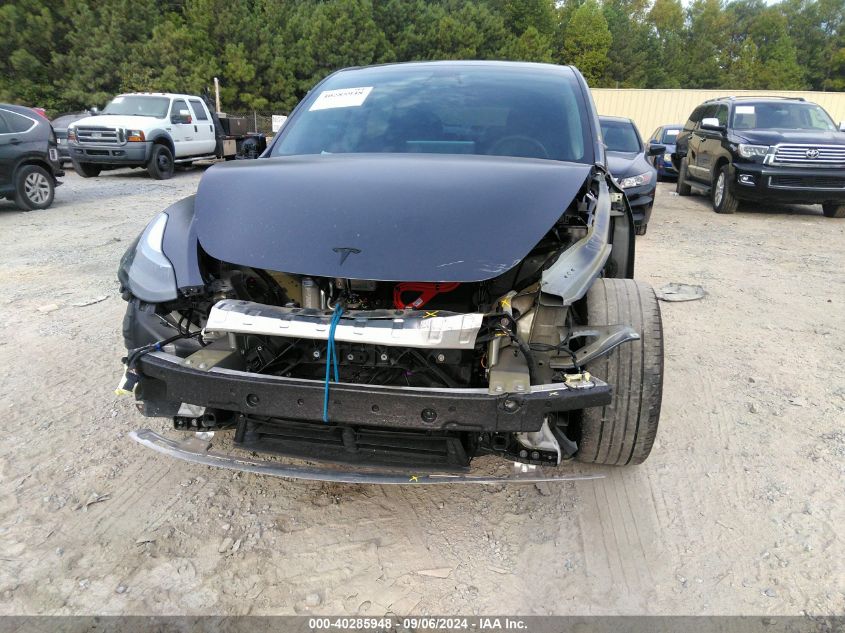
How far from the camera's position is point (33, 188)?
9484mm

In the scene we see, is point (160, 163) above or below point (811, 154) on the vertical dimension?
below

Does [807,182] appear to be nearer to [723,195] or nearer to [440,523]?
[723,195]

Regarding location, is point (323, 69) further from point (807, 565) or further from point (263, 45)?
point (807, 565)

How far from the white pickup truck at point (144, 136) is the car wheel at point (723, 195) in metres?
8.88

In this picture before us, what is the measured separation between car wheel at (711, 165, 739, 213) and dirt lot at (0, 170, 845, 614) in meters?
6.85

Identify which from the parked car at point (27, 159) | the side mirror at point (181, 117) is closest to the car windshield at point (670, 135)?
the side mirror at point (181, 117)

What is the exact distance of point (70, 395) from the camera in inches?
134

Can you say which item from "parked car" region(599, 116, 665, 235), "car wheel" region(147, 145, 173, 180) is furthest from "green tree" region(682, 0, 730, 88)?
"parked car" region(599, 116, 665, 235)

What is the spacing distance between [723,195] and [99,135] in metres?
12.3

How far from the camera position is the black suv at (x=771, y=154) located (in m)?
9.08

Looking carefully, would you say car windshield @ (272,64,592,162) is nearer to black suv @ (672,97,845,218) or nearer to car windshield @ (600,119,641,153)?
car windshield @ (600,119,641,153)

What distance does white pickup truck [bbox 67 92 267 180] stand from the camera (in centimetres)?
1280

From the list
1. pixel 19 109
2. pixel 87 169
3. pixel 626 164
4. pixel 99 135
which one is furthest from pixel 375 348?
pixel 87 169

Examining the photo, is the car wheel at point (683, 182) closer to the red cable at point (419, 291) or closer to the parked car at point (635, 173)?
the parked car at point (635, 173)
